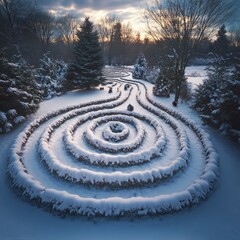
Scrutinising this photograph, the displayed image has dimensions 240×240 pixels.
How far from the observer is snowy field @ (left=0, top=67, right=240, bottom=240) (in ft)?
23.5

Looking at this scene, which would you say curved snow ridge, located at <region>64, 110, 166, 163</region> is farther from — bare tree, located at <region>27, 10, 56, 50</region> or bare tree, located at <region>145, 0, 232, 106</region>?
bare tree, located at <region>27, 10, 56, 50</region>

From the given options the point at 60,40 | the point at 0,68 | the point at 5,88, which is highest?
the point at 60,40

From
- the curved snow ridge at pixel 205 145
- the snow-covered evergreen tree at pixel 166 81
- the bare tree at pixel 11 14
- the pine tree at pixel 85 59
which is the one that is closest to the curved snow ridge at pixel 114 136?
the curved snow ridge at pixel 205 145

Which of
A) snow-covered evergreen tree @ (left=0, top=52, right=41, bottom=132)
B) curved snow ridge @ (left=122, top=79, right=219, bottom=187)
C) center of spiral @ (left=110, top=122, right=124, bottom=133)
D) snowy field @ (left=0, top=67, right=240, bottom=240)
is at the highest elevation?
snow-covered evergreen tree @ (left=0, top=52, right=41, bottom=132)

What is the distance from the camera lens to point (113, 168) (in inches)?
411

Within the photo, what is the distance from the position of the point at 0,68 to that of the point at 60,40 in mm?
50199

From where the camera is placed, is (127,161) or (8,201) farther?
(127,161)

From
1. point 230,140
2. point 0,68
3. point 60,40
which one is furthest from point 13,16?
point 230,140

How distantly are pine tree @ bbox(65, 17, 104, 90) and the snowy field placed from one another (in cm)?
1057

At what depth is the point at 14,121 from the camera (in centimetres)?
1425

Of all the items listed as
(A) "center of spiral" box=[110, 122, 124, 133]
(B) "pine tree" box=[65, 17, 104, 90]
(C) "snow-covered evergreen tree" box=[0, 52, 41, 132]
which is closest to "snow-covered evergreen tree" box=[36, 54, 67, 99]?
(B) "pine tree" box=[65, 17, 104, 90]

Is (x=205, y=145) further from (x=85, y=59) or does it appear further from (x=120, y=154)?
(x=85, y=59)

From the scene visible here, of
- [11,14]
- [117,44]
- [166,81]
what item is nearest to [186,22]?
[166,81]

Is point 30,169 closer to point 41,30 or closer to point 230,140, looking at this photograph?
point 230,140
